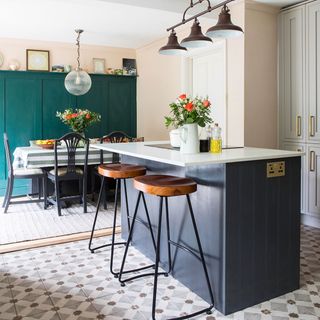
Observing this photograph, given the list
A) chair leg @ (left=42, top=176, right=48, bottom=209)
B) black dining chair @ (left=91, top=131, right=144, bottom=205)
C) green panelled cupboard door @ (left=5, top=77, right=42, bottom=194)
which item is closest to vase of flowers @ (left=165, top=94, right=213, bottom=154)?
black dining chair @ (left=91, top=131, right=144, bottom=205)

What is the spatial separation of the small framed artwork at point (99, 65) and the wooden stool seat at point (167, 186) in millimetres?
4619

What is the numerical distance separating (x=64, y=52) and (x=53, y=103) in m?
0.91

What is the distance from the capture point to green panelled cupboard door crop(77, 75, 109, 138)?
6575 mm

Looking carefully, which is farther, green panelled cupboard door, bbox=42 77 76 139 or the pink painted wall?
green panelled cupboard door, bbox=42 77 76 139

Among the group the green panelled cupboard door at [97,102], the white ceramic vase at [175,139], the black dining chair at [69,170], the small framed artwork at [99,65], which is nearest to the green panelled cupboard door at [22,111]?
the green panelled cupboard door at [97,102]

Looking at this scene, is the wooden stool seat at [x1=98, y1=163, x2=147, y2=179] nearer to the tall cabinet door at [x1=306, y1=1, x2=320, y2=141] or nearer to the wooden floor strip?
the wooden floor strip

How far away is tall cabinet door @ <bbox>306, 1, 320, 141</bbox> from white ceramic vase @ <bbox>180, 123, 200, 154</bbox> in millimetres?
2028

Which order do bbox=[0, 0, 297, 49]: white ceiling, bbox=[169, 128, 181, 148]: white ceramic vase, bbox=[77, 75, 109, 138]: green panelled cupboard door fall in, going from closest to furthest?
bbox=[169, 128, 181, 148]: white ceramic vase → bbox=[0, 0, 297, 49]: white ceiling → bbox=[77, 75, 109, 138]: green panelled cupboard door

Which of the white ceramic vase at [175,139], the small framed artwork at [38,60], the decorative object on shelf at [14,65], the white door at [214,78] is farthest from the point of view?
the small framed artwork at [38,60]

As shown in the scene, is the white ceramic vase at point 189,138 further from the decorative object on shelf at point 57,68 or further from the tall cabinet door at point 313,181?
the decorative object on shelf at point 57,68

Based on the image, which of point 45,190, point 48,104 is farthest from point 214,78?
point 48,104

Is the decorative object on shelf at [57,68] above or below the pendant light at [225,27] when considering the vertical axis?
above

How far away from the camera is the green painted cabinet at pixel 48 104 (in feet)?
19.7

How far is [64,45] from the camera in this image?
20.7ft
